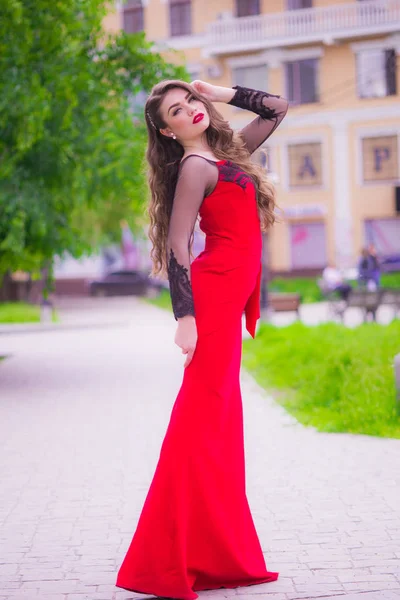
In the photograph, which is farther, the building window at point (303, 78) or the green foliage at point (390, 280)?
the building window at point (303, 78)

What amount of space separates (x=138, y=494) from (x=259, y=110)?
2790 millimetres

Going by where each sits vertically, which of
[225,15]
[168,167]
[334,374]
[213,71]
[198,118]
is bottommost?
[334,374]

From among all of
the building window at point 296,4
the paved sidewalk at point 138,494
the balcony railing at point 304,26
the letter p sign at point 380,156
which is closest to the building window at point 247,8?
the balcony railing at point 304,26

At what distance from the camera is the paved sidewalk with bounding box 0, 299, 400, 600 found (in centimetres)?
448

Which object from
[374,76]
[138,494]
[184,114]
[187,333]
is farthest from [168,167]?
[374,76]

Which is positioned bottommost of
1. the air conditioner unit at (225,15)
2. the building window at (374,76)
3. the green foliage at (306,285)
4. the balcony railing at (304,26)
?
the green foliage at (306,285)

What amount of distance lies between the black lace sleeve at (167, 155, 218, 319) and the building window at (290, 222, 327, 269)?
38.4 metres

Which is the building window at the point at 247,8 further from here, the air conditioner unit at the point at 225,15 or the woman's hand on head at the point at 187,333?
the woman's hand on head at the point at 187,333

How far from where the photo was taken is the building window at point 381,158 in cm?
4141

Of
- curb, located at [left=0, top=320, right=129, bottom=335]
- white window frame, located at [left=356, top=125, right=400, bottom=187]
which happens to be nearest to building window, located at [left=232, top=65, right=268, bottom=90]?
white window frame, located at [left=356, top=125, right=400, bottom=187]

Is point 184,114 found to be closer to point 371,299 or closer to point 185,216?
point 185,216

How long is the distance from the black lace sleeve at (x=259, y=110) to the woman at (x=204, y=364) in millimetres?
160

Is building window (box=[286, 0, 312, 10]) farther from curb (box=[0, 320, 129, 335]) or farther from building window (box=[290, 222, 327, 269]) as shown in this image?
curb (box=[0, 320, 129, 335])

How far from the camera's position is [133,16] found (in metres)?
45.1
